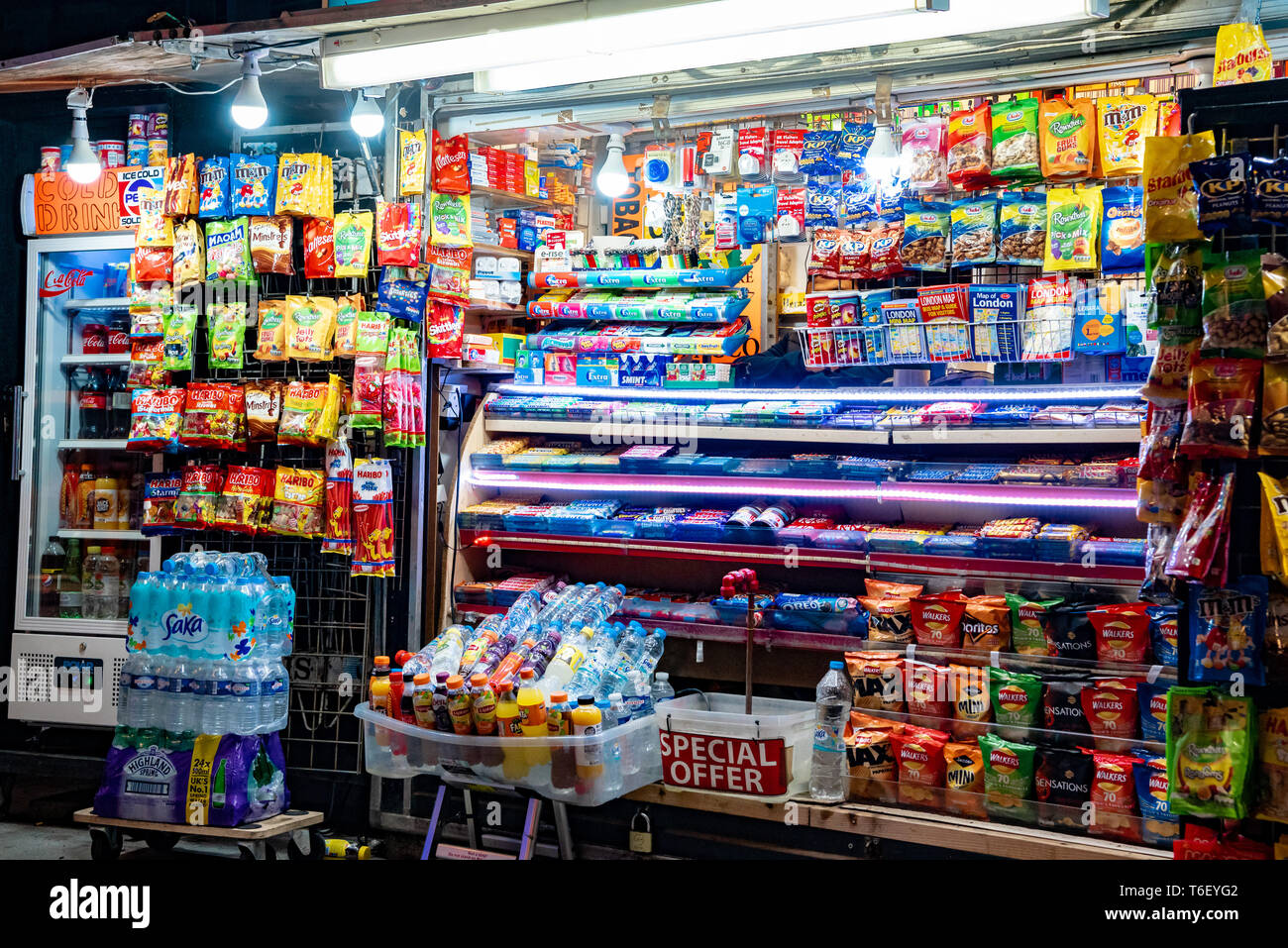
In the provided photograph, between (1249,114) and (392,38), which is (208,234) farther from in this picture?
(1249,114)

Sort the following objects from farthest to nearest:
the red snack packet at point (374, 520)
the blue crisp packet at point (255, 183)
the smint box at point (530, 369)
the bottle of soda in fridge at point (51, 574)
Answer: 1. the bottle of soda in fridge at point (51, 574)
2. the smint box at point (530, 369)
3. the blue crisp packet at point (255, 183)
4. the red snack packet at point (374, 520)

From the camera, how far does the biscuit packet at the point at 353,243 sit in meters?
5.54

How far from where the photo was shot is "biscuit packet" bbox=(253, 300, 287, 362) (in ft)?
18.5

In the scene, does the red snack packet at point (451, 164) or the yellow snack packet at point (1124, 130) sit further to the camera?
the red snack packet at point (451, 164)

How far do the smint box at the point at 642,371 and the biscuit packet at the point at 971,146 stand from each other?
5.14 feet

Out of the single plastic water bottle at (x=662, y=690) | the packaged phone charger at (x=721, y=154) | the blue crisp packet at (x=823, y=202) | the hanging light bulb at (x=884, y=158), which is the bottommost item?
the single plastic water bottle at (x=662, y=690)

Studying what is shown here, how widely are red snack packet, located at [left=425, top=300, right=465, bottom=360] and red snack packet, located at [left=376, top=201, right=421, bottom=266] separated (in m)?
0.23

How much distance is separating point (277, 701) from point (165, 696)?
0.41 m

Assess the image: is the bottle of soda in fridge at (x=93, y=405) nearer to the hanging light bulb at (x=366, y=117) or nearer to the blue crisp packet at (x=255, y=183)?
the blue crisp packet at (x=255, y=183)

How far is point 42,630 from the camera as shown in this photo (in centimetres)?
638

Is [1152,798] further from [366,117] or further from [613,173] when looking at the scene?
[366,117]

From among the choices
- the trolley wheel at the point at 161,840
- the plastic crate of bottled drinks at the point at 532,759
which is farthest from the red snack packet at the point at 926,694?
the trolley wheel at the point at 161,840

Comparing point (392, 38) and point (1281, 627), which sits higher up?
point (392, 38)
